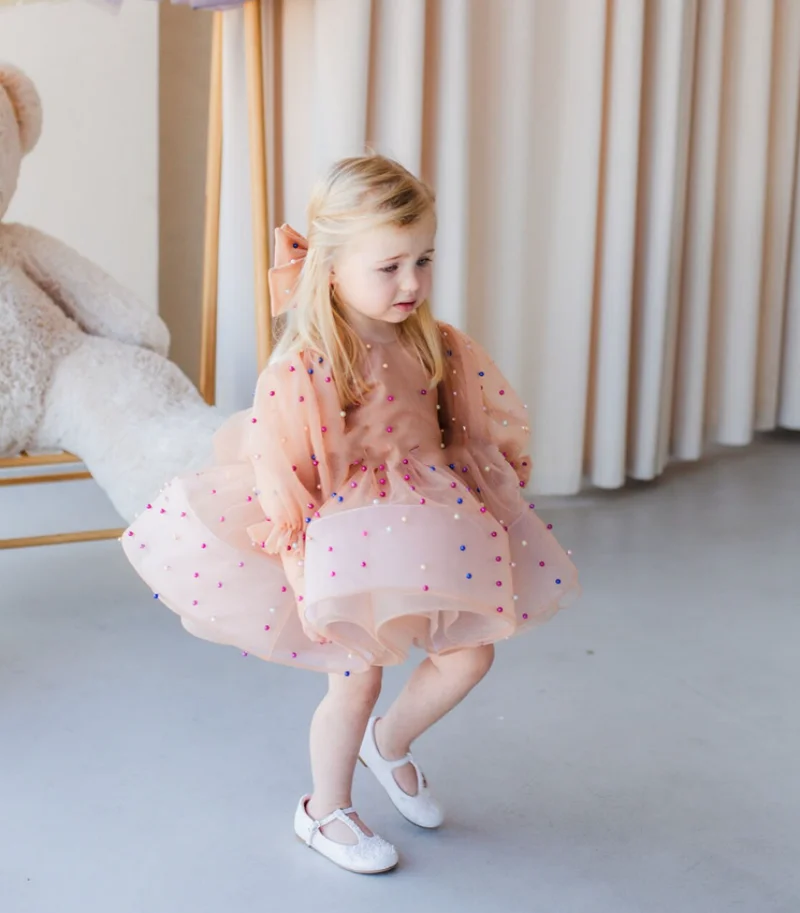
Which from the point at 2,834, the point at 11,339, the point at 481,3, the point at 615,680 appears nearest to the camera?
the point at 2,834

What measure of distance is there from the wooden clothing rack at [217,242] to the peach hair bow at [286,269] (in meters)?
0.67

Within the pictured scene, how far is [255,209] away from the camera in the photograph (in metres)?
1.83

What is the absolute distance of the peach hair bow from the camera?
109 centimetres

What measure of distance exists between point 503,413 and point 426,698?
0.95 feet

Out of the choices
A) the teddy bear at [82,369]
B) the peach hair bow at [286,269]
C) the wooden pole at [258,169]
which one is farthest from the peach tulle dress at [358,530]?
the wooden pole at [258,169]

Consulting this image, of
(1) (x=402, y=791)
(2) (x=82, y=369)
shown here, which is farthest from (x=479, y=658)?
(2) (x=82, y=369)

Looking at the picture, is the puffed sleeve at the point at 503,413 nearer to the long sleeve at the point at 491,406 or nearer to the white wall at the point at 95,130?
the long sleeve at the point at 491,406

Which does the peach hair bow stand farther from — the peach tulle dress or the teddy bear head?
the teddy bear head

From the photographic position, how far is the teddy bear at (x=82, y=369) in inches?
61.9

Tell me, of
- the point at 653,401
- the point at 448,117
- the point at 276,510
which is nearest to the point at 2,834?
the point at 276,510

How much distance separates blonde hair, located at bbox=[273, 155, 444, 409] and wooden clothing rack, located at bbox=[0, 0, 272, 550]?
0.73 m

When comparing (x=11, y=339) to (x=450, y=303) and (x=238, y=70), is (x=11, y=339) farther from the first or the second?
(x=450, y=303)

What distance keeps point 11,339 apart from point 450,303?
748mm

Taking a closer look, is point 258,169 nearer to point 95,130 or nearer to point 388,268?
point 95,130
